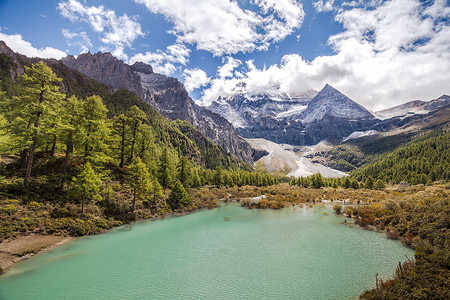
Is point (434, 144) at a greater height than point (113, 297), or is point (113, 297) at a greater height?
point (434, 144)

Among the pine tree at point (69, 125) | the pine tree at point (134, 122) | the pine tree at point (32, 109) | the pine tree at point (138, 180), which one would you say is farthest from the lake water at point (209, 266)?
the pine tree at point (134, 122)

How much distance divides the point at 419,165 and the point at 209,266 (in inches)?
6613

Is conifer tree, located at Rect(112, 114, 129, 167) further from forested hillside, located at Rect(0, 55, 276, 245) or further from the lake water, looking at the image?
the lake water

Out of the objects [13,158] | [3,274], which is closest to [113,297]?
[3,274]

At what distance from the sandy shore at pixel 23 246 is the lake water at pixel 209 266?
0.96 metres

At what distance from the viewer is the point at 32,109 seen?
1069 inches

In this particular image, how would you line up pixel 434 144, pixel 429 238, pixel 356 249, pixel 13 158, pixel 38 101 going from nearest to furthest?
pixel 429 238
pixel 356 249
pixel 38 101
pixel 13 158
pixel 434 144

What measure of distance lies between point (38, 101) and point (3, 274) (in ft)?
70.7

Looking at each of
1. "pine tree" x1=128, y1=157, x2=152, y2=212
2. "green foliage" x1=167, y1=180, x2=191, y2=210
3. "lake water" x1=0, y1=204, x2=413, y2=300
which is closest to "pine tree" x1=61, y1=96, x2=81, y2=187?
"pine tree" x1=128, y1=157, x2=152, y2=212

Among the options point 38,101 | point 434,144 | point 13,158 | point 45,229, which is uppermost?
point 434,144

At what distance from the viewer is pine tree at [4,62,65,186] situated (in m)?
27.0

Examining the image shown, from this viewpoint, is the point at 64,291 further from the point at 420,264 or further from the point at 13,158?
the point at 13,158

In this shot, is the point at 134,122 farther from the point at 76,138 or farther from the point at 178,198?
the point at 178,198

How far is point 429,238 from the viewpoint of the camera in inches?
806
